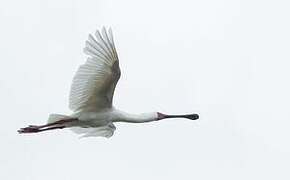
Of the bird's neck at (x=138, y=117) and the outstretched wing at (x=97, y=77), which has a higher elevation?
the outstretched wing at (x=97, y=77)

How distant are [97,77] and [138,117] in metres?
1.64

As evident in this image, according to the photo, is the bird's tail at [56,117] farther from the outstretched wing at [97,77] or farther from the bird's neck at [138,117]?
the bird's neck at [138,117]

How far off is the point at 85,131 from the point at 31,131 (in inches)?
57.7

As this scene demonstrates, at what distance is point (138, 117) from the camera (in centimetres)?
2112

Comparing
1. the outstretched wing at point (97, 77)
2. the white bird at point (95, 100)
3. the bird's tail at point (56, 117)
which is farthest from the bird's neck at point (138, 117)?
the bird's tail at point (56, 117)

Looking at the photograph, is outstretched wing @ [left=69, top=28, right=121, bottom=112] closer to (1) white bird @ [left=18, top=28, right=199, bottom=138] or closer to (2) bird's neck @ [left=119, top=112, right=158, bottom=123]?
(1) white bird @ [left=18, top=28, right=199, bottom=138]

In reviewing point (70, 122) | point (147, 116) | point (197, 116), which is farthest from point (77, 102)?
point (197, 116)

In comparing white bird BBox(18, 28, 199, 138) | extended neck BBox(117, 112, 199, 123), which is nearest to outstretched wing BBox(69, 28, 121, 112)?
white bird BBox(18, 28, 199, 138)

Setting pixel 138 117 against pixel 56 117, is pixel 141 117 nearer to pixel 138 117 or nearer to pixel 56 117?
pixel 138 117

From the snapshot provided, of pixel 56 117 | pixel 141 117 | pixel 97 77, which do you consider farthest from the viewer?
pixel 141 117

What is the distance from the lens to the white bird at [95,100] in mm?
19952

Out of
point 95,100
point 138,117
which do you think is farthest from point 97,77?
point 138,117

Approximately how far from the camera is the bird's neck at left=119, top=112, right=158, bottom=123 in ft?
68.9

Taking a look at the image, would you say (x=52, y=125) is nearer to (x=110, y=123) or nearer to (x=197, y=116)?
(x=110, y=123)
